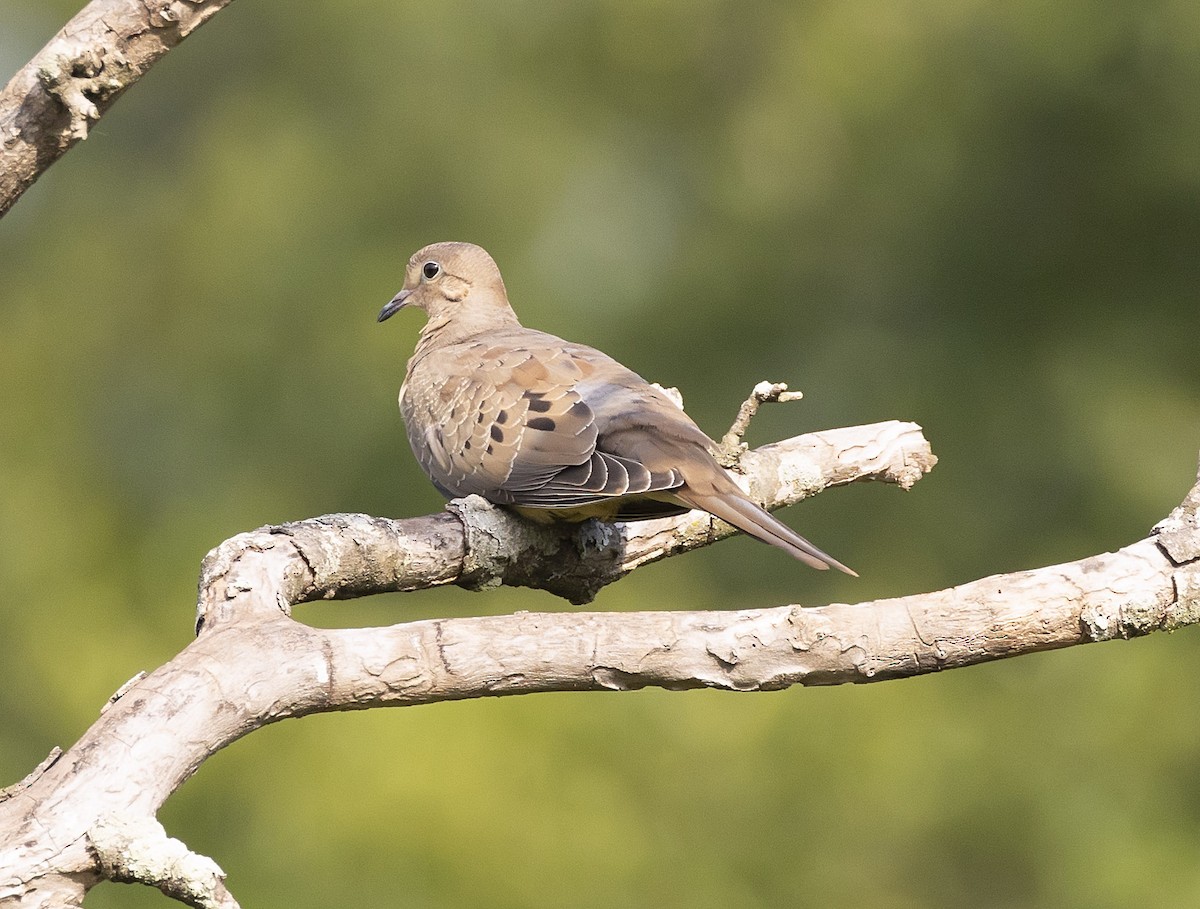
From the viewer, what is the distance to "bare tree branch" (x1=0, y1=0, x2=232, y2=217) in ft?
9.06

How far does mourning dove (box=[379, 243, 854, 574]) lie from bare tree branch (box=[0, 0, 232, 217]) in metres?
1.22

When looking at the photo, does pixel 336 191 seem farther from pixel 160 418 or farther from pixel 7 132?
pixel 7 132

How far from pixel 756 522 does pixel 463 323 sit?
182 centimetres

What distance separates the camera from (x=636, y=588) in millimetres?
8250

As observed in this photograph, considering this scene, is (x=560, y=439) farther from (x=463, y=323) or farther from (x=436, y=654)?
(x=463, y=323)

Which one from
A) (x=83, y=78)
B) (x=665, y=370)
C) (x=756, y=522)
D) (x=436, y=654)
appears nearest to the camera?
(x=436, y=654)

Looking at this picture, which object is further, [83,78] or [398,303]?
[398,303]

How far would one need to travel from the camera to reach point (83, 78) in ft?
9.09

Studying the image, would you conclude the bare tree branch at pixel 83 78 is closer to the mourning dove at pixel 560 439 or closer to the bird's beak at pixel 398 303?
the mourning dove at pixel 560 439

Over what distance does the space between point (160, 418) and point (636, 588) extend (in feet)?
13.8

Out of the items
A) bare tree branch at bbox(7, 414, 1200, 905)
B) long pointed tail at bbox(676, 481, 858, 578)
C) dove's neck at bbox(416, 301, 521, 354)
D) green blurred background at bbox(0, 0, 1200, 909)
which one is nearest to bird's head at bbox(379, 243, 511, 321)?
dove's neck at bbox(416, 301, 521, 354)

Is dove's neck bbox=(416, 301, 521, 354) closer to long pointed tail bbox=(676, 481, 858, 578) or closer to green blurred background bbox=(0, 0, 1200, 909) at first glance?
long pointed tail bbox=(676, 481, 858, 578)

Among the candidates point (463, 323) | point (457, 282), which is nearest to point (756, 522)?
point (463, 323)

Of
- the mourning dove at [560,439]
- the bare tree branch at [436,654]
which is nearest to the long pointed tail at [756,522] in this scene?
the mourning dove at [560,439]
